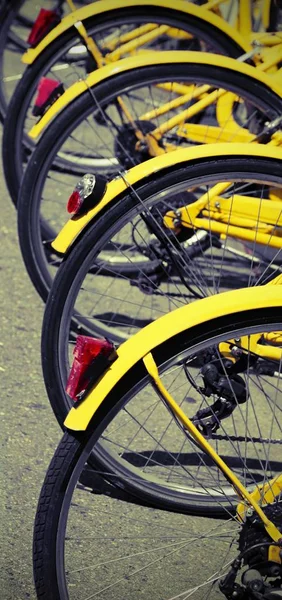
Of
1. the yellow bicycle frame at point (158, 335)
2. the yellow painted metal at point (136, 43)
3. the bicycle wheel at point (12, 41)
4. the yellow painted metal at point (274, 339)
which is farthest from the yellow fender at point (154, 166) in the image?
the bicycle wheel at point (12, 41)

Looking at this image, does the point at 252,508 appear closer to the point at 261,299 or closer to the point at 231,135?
the point at 261,299

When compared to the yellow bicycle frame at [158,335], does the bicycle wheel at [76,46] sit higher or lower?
higher

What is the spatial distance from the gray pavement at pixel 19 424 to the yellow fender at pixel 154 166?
81cm

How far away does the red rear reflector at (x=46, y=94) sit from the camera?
427 cm

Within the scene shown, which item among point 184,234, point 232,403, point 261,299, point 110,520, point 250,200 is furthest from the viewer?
point 184,234

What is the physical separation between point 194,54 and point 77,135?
2.93m

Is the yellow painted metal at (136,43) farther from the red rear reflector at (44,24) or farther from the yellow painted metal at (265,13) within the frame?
the yellow painted metal at (265,13)

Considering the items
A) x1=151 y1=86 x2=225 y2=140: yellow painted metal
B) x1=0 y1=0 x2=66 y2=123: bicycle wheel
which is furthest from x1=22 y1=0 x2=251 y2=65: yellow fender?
x1=0 y1=0 x2=66 y2=123: bicycle wheel

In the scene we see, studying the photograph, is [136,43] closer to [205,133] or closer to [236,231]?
[205,133]

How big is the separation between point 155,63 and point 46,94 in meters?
0.47

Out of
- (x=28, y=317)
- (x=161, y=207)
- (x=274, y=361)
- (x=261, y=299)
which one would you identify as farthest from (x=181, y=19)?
(x=261, y=299)

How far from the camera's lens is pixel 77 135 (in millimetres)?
6898

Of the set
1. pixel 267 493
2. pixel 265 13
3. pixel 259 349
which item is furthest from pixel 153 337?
pixel 265 13

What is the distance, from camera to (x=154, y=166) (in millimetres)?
3281
